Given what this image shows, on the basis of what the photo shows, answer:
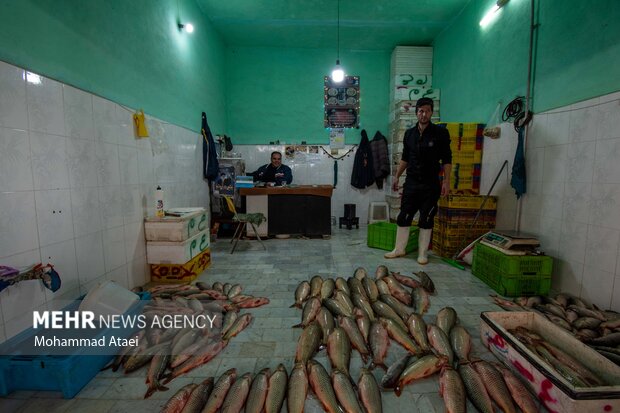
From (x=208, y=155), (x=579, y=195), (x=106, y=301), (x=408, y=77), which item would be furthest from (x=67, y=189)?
(x=408, y=77)

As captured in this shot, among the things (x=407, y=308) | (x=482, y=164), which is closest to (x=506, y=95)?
(x=482, y=164)

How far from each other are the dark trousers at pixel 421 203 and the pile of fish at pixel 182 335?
223 cm

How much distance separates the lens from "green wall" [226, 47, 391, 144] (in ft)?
20.5

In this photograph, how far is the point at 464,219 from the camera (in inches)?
143

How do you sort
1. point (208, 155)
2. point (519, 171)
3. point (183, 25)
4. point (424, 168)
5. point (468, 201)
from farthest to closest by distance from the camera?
1. point (208, 155)
2. point (183, 25)
3. point (468, 201)
4. point (424, 168)
5. point (519, 171)

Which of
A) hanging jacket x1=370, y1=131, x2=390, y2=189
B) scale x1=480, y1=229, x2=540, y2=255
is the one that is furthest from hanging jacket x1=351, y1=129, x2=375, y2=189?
scale x1=480, y1=229, x2=540, y2=255

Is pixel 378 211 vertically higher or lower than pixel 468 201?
lower

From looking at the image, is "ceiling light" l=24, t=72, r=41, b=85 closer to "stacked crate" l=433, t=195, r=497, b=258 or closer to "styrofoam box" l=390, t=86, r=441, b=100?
"stacked crate" l=433, t=195, r=497, b=258

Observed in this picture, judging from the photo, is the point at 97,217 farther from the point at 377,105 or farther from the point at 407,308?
the point at 377,105

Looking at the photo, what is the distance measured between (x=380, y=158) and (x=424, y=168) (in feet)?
9.16

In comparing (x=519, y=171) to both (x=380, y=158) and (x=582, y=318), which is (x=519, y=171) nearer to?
(x=582, y=318)

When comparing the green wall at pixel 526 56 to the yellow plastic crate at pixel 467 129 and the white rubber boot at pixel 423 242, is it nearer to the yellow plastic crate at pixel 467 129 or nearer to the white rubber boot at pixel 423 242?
the yellow plastic crate at pixel 467 129

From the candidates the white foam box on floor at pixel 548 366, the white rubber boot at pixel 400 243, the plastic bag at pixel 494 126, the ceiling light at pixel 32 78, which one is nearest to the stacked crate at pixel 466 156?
the plastic bag at pixel 494 126

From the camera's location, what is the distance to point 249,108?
6.36 m
